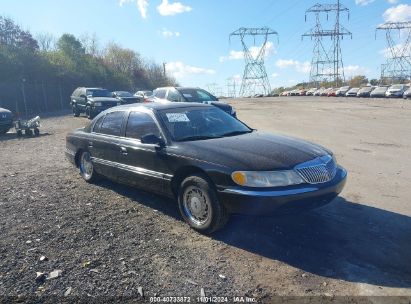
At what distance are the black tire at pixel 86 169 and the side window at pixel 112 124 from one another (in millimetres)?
673

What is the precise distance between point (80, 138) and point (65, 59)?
37.7 m

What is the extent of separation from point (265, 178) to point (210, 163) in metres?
0.66

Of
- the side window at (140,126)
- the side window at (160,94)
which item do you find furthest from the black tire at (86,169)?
the side window at (160,94)

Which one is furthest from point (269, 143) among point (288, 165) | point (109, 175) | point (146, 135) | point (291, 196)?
point (109, 175)

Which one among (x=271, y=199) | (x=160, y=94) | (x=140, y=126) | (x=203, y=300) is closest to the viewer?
(x=203, y=300)

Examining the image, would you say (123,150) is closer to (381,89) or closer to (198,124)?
(198,124)

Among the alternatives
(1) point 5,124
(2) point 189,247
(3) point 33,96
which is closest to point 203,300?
(2) point 189,247

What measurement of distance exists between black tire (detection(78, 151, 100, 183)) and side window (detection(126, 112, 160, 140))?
1307 mm

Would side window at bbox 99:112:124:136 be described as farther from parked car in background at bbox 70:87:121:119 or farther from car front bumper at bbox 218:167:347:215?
parked car in background at bbox 70:87:121:119

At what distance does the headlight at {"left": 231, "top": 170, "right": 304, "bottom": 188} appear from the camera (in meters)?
4.04

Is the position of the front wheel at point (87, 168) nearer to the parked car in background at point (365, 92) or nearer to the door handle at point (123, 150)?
the door handle at point (123, 150)

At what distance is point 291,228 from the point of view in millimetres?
4617

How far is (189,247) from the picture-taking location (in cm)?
419

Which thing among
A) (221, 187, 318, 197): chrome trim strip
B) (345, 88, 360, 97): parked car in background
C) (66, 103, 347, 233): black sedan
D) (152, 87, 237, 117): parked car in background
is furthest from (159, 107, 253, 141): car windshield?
(345, 88, 360, 97): parked car in background
